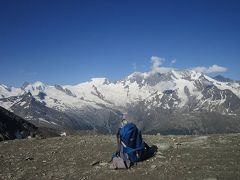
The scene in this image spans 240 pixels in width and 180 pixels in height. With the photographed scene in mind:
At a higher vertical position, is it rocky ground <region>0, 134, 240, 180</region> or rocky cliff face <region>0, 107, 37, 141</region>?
rocky cliff face <region>0, 107, 37, 141</region>

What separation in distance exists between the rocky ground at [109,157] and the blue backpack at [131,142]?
661mm

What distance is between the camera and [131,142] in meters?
22.3

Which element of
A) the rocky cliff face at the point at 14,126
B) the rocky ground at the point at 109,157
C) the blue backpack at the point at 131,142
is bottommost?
the rocky ground at the point at 109,157

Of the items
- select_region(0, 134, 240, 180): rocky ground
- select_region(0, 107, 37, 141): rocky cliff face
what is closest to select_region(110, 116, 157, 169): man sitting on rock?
select_region(0, 134, 240, 180): rocky ground

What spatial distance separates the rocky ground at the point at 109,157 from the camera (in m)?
19.4

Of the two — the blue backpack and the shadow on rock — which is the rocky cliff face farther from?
the blue backpack

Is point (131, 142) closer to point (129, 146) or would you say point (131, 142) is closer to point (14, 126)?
point (129, 146)

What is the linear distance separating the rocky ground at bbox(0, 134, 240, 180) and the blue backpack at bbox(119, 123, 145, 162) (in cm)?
66

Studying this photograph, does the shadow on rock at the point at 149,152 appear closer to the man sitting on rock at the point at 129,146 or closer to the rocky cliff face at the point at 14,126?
the man sitting on rock at the point at 129,146

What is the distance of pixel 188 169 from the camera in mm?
19672

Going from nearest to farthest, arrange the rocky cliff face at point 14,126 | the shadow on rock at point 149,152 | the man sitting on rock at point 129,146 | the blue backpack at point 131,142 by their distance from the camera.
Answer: the man sitting on rock at point 129,146
the blue backpack at point 131,142
the shadow on rock at point 149,152
the rocky cliff face at point 14,126

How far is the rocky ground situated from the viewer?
19438 mm

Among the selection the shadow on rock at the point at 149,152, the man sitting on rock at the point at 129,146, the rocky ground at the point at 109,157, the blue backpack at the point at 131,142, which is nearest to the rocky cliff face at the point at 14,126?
the rocky ground at the point at 109,157

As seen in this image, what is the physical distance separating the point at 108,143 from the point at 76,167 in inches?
295
